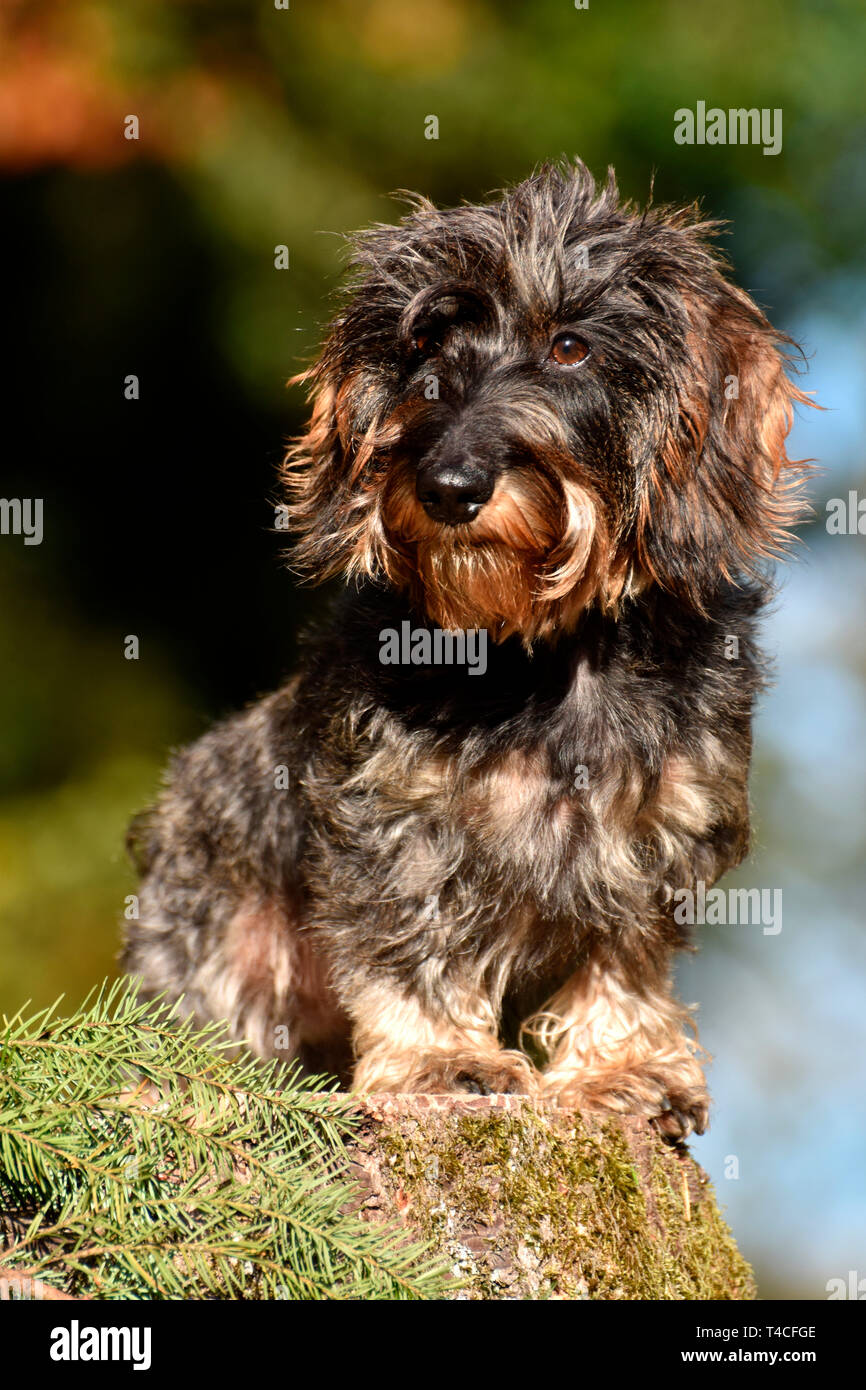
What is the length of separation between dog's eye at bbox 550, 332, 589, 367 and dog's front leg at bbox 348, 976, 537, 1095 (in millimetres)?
1599

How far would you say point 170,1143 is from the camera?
2102 mm

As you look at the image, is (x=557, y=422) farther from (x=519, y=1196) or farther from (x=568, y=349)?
(x=519, y=1196)

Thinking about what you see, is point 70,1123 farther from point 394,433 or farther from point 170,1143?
point 394,433

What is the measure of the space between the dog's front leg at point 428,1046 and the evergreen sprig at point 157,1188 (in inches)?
40.2

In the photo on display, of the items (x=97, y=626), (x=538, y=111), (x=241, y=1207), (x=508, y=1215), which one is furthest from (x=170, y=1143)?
(x=538, y=111)

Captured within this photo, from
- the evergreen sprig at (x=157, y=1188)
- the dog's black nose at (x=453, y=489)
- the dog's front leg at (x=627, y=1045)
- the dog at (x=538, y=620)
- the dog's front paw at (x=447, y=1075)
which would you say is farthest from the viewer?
the dog's front leg at (x=627, y=1045)

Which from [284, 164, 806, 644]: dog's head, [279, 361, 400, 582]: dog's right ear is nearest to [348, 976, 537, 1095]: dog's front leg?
[284, 164, 806, 644]: dog's head

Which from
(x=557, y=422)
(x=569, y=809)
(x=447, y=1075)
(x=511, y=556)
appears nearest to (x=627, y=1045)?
(x=447, y=1075)

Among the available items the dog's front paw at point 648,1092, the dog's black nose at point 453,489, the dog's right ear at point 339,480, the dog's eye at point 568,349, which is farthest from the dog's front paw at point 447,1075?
the dog's eye at point 568,349

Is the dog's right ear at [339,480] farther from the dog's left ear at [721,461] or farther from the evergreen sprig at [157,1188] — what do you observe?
the evergreen sprig at [157,1188]

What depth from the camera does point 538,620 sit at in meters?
3.27

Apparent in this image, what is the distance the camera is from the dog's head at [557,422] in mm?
3018

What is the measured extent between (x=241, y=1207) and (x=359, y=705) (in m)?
1.63

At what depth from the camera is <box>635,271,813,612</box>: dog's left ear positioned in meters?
3.18
